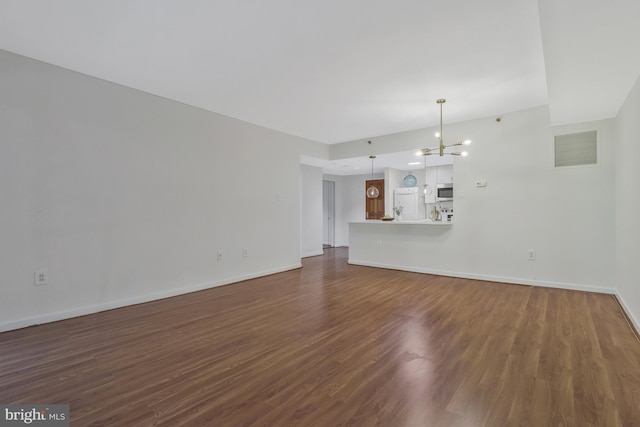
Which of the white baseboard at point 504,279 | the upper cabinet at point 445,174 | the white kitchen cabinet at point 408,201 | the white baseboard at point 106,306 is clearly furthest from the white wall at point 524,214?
the white baseboard at point 106,306

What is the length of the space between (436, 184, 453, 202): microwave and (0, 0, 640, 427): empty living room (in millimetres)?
2516

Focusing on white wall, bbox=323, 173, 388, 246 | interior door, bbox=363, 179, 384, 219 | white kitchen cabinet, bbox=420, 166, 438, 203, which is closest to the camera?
white kitchen cabinet, bbox=420, 166, 438, 203

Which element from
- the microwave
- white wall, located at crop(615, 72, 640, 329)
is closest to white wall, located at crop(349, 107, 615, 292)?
white wall, located at crop(615, 72, 640, 329)

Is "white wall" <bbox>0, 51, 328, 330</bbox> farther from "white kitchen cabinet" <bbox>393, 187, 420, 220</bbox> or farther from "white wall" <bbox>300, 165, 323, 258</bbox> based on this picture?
"white kitchen cabinet" <bbox>393, 187, 420, 220</bbox>

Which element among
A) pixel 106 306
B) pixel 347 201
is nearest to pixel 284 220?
pixel 106 306

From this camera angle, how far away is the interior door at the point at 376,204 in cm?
907

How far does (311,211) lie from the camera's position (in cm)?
817

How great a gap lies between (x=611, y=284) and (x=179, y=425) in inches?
211

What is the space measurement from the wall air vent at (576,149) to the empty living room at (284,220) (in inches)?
1.1

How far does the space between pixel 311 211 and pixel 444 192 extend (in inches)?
141

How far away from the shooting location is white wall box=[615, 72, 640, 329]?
2885 millimetres

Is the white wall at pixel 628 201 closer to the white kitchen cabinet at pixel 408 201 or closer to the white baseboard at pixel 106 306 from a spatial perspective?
the white kitchen cabinet at pixel 408 201

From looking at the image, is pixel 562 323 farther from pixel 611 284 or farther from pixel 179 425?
pixel 179 425

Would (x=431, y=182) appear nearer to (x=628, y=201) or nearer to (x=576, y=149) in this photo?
(x=576, y=149)
